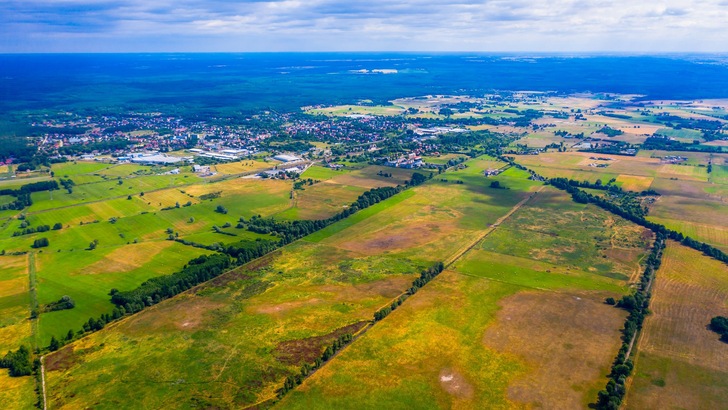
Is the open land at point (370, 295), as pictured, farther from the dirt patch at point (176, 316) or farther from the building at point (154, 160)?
the building at point (154, 160)

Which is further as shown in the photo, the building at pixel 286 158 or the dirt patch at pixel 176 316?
the building at pixel 286 158

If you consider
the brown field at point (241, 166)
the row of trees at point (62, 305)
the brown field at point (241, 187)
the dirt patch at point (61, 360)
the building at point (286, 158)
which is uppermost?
the building at point (286, 158)

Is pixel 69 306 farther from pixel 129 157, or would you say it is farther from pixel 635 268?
pixel 129 157

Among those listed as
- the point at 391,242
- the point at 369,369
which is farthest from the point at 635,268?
the point at 369,369

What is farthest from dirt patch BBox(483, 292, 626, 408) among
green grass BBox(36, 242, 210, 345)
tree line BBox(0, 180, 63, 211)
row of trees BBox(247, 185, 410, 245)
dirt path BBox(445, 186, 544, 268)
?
tree line BBox(0, 180, 63, 211)

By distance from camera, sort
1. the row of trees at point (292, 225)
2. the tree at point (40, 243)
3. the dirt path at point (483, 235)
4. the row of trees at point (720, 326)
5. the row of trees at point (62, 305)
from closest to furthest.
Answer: the row of trees at point (720, 326)
the row of trees at point (62, 305)
the dirt path at point (483, 235)
the tree at point (40, 243)
the row of trees at point (292, 225)

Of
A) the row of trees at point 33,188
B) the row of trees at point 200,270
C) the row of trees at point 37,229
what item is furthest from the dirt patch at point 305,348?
the row of trees at point 33,188

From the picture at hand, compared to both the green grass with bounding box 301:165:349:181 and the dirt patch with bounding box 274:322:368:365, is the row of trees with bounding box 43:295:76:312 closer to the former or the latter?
the dirt patch with bounding box 274:322:368:365
